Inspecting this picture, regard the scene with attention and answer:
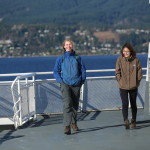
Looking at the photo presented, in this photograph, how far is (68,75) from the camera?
955 centimetres

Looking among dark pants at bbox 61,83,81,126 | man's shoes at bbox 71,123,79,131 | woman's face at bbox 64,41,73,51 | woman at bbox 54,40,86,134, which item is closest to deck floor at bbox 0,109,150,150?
man's shoes at bbox 71,123,79,131

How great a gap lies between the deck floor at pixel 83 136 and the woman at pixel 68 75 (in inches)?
15.4

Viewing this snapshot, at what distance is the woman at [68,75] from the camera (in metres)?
9.56

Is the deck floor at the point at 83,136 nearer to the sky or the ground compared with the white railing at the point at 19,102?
nearer to the ground

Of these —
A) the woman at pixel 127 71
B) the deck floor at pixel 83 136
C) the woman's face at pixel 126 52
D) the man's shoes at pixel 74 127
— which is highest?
the woman's face at pixel 126 52

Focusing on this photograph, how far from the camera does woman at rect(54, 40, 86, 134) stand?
9.56m

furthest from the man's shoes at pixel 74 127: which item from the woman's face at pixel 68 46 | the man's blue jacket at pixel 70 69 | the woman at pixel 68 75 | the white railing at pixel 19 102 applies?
the woman's face at pixel 68 46

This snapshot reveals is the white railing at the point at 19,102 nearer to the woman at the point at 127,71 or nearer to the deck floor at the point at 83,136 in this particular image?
the deck floor at the point at 83,136

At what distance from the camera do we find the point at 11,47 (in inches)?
7456

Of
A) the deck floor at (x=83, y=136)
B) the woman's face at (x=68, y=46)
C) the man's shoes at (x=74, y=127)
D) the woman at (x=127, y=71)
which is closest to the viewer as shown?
the deck floor at (x=83, y=136)

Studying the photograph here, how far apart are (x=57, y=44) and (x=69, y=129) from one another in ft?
563

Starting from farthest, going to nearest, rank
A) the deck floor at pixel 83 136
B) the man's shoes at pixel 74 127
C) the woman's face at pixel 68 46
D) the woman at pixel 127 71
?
the man's shoes at pixel 74 127
the woman at pixel 127 71
the woman's face at pixel 68 46
the deck floor at pixel 83 136

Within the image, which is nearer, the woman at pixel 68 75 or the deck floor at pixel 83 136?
the deck floor at pixel 83 136

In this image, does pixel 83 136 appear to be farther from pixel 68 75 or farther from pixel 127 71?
pixel 127 71
